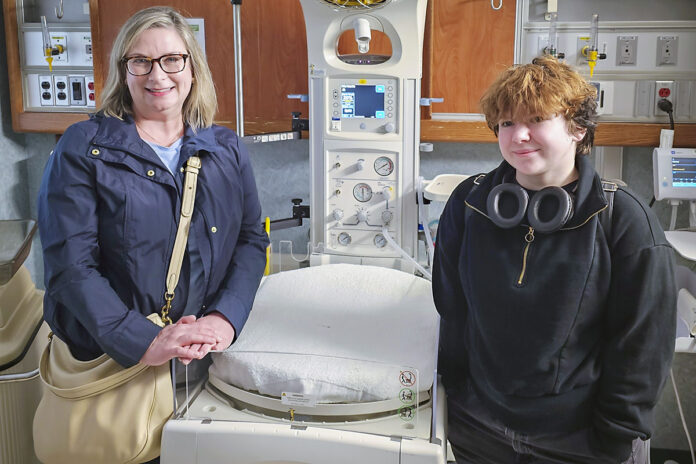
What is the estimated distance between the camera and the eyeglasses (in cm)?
152

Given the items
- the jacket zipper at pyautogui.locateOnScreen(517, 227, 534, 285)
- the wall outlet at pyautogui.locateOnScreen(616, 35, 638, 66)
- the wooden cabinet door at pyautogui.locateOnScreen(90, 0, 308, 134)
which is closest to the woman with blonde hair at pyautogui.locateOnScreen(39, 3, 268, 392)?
the jacket zipper at pyautogui.locateOnScreen(517, 227, 534, 285)

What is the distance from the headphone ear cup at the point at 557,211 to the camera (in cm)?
128

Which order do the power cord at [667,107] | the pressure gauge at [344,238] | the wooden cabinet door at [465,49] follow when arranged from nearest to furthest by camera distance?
the pressure gauge at [344,238]
the power cord at [667,107]
the wooden cabinet door at [465,49]

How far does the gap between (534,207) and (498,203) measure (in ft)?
0.26

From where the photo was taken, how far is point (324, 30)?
90.7 inches

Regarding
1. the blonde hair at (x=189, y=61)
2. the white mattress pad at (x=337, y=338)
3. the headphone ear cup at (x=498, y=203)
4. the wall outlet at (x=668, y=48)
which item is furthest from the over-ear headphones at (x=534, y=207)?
the wall outlet at (x=668, y=48)

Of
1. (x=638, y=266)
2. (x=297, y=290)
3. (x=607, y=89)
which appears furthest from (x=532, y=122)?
(x=607, y=89)

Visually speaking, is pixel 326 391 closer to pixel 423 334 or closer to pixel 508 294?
pixel 423 334

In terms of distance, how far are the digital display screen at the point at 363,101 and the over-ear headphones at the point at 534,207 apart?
40.8 inches

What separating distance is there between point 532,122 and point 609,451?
0.67 m

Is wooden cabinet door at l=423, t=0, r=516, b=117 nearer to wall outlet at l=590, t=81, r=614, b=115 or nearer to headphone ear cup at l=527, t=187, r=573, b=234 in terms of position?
wall outlet at l=590, t=81, r=614, b=115

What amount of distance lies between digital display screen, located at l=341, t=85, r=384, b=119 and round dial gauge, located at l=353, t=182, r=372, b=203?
24cm

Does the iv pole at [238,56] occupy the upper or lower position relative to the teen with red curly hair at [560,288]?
upper

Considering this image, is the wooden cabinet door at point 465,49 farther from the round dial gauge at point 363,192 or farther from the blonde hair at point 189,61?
the blonde hair at point 189,61
